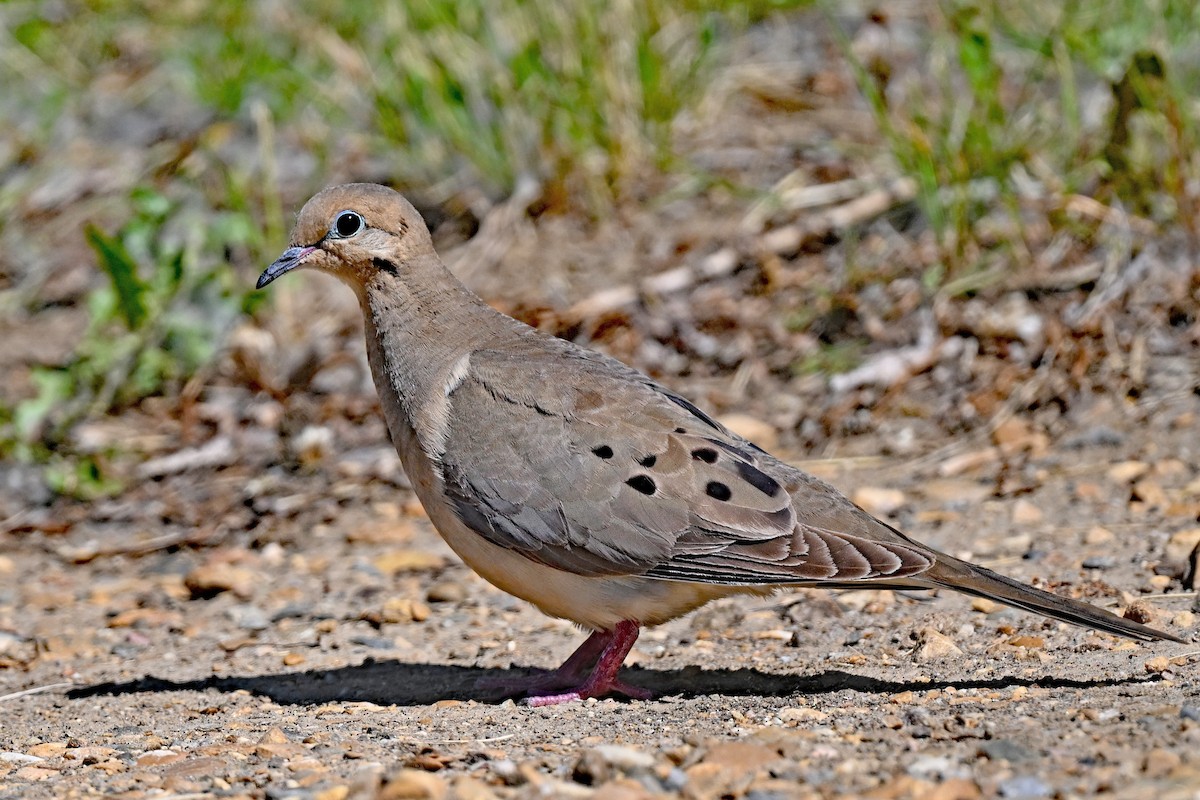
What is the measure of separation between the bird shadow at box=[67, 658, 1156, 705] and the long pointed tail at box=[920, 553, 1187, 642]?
199 mm

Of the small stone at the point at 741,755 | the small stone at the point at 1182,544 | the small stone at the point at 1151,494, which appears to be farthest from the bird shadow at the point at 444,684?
the small stone at the point at 1151,494

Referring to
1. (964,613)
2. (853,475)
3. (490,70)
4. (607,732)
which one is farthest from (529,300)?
(607,732)

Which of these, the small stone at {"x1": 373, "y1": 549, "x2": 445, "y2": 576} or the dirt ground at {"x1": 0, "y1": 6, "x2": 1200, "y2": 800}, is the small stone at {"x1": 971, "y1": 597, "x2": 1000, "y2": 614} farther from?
the small stone at {"x1": 373, "y1": 549, "x2": 445, "y2": 576}

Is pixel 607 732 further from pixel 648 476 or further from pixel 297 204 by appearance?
pixel 297 204

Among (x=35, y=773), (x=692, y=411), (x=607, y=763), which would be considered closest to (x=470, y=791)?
(x=607, y=763)

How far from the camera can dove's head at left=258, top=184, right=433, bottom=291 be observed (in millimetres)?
4664

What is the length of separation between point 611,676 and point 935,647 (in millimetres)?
939

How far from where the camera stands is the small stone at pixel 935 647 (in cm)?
430

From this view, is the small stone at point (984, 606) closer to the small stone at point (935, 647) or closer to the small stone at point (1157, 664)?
the small stone at point (935, 647)

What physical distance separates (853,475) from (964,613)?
142 cm

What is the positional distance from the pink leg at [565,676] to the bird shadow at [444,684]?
0.04 m

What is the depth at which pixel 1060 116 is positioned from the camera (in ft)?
25.0

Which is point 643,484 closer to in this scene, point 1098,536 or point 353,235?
point 353,235

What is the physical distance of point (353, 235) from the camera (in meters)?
4.69
